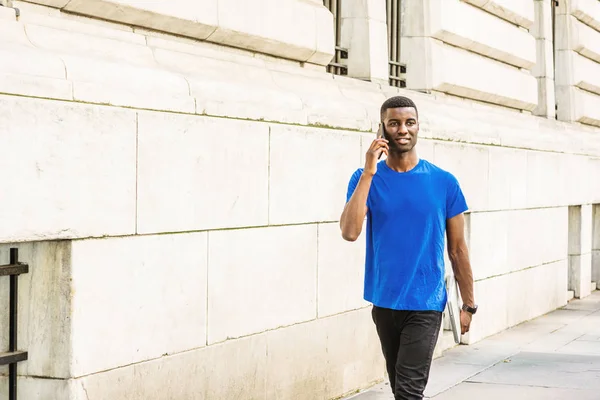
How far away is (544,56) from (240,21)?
8.25m

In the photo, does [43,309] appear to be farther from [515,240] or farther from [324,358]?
[515,240]

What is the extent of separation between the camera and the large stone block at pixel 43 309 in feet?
18.5

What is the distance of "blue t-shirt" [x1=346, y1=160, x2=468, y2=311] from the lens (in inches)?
216

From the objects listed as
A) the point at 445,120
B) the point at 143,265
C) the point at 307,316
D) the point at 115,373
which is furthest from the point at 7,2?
the point at 445,120

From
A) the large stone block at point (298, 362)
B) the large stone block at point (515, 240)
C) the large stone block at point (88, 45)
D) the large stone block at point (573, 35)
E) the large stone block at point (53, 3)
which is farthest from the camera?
the large stone block at point (573, 35)

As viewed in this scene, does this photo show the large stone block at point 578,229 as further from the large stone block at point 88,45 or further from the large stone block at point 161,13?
the large stone block at point 88,45

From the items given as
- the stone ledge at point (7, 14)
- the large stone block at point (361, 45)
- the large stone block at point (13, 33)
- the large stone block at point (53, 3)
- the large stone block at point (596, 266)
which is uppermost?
the large stone block at point (361, 45)

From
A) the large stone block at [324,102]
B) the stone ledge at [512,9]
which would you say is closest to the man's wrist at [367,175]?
the large stone block at [324,102]

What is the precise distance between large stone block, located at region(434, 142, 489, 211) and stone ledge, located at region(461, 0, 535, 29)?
1.71 meters

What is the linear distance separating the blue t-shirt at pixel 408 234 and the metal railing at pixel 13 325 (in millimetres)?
1680

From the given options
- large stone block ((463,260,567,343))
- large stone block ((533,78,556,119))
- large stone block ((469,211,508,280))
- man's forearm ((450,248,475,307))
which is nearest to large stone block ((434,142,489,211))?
large stone block ((469,211,508,280))

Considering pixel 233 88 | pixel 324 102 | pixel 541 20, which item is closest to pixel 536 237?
pixel 541 20

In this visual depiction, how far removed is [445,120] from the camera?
10.5 metres

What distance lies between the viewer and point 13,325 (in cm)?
577
